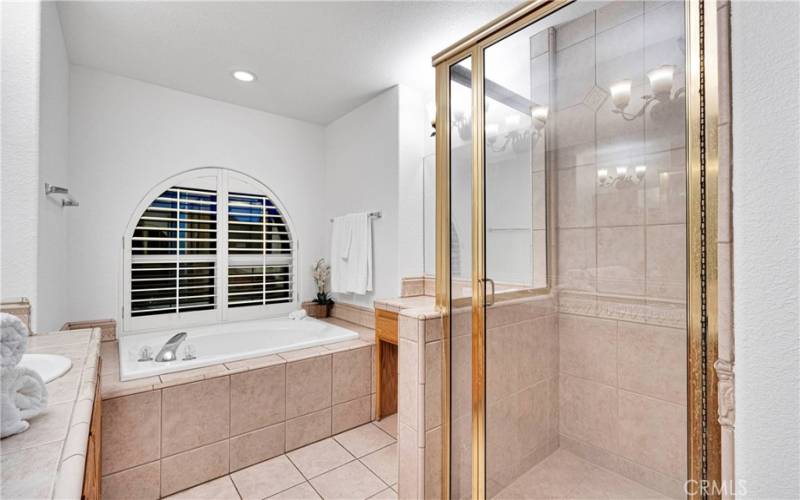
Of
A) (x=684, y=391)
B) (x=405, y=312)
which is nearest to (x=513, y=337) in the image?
(x=405, y=312)

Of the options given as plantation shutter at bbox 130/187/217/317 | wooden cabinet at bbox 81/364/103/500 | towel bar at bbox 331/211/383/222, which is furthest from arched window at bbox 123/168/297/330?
wooden cabinet at bbox 81/364/103/500

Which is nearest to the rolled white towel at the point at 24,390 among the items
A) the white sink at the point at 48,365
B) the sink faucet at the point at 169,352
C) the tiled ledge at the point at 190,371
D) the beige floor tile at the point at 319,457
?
the white sink at the point at 48,365

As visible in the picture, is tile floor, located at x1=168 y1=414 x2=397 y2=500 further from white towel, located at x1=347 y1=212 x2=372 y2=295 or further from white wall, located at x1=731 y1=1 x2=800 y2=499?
white wall, located at x1=731 y1=1 x2=800 y2=499

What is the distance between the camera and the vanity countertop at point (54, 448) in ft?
1.81

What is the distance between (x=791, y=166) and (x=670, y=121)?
452 mm

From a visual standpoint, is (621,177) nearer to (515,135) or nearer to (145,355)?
(515,135)

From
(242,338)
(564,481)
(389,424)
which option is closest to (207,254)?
(242,338)

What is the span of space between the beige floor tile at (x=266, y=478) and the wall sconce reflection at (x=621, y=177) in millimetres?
2055

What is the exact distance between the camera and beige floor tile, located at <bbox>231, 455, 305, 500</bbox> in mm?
1837

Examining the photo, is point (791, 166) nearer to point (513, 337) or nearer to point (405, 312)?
point (513, 337)

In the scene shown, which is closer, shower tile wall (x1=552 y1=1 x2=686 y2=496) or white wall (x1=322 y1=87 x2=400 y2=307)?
shower tile wall (x1=552 y1=1 x2=686 y2=496)

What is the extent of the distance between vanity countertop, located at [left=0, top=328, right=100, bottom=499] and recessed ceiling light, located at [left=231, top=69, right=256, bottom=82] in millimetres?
2413

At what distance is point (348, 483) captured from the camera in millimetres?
1894

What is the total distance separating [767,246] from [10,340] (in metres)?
1.51
